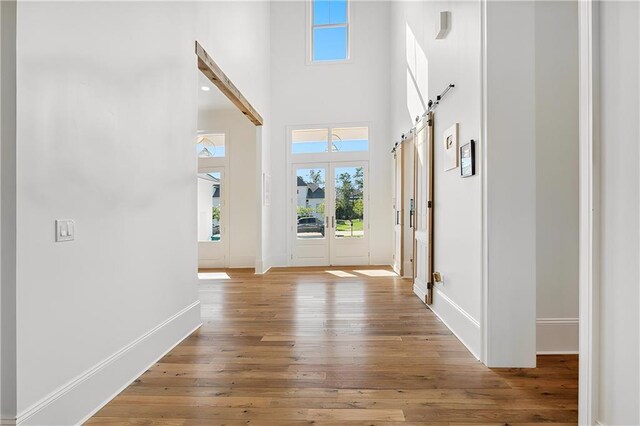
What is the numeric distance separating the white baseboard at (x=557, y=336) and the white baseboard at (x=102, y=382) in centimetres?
293

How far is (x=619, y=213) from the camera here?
1.43 m

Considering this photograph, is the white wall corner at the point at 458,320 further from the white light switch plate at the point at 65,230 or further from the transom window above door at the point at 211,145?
the transom window above door at the point at 211,145

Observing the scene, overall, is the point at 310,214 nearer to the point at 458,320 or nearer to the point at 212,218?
the point at 212,218

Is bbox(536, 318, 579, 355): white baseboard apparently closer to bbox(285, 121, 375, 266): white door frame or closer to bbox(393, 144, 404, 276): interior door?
bbox(393, 144, 404, 276): interior door

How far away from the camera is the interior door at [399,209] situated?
20.0 ft

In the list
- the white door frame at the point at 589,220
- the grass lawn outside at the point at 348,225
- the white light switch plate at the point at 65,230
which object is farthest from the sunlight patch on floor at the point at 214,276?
the white door frame at the point at 589,220

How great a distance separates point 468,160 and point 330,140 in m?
5.18

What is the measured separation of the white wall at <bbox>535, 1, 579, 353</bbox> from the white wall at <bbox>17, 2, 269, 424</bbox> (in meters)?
2.99

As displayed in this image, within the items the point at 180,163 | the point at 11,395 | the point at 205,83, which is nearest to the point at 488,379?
the point at 11,395

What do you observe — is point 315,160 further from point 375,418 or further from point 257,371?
point 375,418

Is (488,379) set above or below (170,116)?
below

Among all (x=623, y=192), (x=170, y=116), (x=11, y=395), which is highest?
(x=170, y=116)

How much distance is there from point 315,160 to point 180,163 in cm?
474

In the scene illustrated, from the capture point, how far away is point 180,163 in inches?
124
